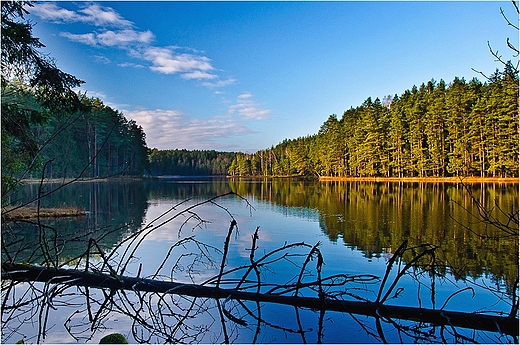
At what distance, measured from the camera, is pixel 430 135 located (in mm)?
42625

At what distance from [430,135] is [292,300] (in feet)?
141

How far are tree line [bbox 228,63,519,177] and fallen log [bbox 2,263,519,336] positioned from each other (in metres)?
28.8

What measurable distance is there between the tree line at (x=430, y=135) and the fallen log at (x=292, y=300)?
1135 inches

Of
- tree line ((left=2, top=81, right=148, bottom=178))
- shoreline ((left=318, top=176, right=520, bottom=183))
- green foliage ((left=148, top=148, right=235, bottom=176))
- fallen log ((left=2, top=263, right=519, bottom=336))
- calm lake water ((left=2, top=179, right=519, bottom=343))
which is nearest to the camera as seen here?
fallen log ((left=2, top=263, right=519, bottom=336))

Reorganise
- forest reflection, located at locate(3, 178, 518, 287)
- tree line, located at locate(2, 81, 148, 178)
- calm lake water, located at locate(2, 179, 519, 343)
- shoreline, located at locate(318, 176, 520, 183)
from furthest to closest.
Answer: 1. shoreline, located at locate(318, 176, 520, 183)
2. forest reflection, located at locate(3, 178, 518, 287)
3. tree line, located at locate(2, 81, 148, 178)
4. calm lake water, located at locate(2, 179, 519, 343)

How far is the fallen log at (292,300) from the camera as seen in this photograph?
11.1ft

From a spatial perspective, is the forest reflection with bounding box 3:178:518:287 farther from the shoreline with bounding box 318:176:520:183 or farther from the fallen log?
the shoreline with bounding box 318:176:520:183

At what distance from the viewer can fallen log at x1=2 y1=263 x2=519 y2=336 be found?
338 centimetres

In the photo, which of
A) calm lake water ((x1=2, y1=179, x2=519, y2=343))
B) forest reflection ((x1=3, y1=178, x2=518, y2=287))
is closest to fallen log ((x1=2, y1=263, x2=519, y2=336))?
calm lake water ((x1=2, y1=179, x2=519, y2=343))

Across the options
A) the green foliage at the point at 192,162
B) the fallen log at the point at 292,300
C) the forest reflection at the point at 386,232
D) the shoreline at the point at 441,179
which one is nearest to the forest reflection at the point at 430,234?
the forest reflection at the point at 386,232

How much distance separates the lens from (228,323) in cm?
448

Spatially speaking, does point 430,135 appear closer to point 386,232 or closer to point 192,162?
point 386,232

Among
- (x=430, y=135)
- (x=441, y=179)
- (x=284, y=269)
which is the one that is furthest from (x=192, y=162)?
(x=284, y=269)

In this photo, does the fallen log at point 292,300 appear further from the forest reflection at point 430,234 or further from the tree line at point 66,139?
the forest reflection at point 430,234
